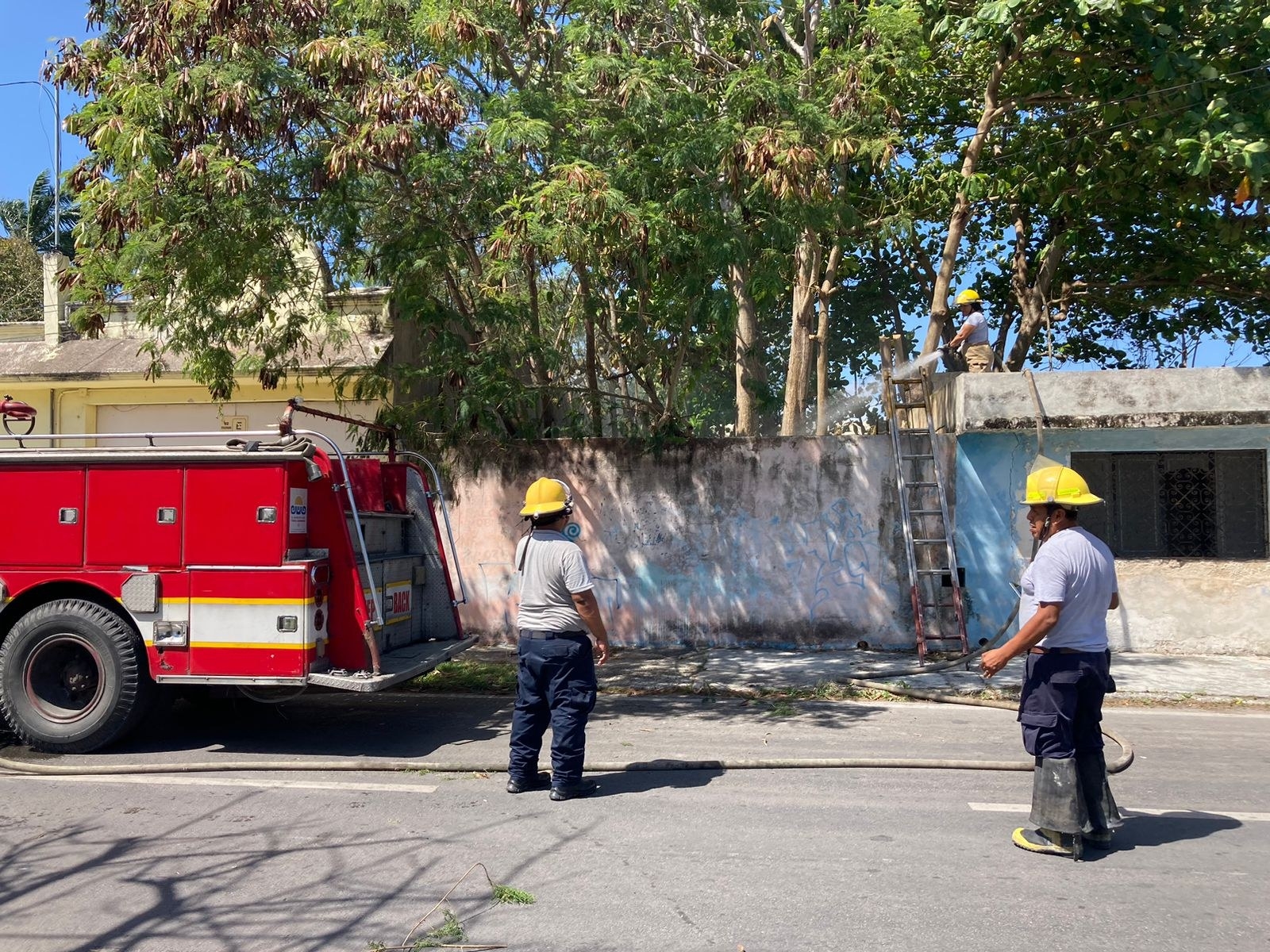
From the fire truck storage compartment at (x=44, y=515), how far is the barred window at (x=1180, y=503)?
9596 millimetres

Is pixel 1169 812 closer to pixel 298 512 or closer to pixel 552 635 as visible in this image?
pixel 552 635

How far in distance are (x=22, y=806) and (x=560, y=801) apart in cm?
309

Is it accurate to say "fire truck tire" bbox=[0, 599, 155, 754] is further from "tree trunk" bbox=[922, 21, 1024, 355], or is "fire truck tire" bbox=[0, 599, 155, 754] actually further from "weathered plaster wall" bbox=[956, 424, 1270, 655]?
"tree trunk" bbox=[922, 21, 1024, 355]

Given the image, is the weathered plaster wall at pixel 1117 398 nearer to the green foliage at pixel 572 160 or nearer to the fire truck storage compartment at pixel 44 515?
the green foliage at pixel 572 160

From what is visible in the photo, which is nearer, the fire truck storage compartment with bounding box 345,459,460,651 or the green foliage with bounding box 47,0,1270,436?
the fire truck storage compartment with bounding box 345,459,460,651

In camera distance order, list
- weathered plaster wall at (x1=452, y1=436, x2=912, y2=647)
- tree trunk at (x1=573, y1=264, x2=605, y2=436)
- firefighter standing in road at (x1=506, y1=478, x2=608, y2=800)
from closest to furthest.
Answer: firefighter standing in road at (x1=506, y1=478, x2=608, y2=800) < tree trunk at (x1=573, y1=264, x2=605, y2=436) < weathered plaster wall at (x1=452, y1=436, x2=912, y2=647)

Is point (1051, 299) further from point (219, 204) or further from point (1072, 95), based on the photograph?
point (219, 204)

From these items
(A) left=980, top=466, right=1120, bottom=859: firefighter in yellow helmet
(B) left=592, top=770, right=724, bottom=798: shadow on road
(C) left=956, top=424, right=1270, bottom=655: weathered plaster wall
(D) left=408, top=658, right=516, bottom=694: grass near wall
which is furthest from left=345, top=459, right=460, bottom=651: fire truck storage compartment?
(C) left=956, top=424, right=1270, bottom=655: weathered plaster wall

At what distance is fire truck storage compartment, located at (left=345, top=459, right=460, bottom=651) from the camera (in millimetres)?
7785

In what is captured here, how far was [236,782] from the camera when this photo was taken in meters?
6.46

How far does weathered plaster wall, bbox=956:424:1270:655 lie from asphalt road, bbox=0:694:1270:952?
3.51 m

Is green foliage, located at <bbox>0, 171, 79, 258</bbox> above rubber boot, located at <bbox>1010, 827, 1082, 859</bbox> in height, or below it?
above

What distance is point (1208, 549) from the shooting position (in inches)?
448

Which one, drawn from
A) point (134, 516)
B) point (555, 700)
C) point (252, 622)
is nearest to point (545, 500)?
point (555, 700)
